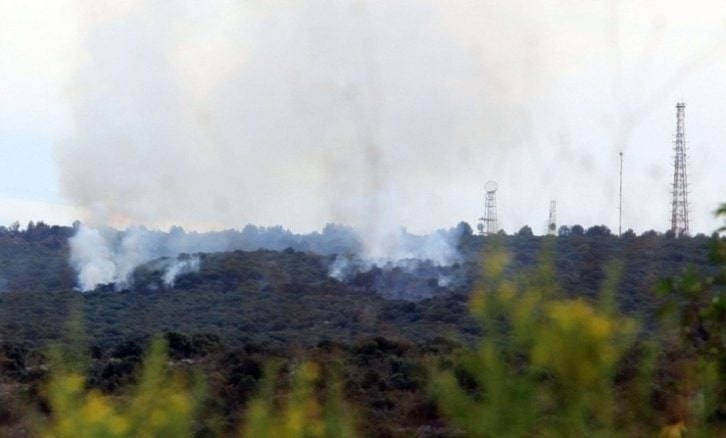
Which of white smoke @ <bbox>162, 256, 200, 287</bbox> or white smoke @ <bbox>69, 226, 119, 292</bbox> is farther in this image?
white smoke @ <bbox>69, 226, 119, 292</bbox>

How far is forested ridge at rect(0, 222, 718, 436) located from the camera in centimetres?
647

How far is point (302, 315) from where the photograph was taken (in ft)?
71.4

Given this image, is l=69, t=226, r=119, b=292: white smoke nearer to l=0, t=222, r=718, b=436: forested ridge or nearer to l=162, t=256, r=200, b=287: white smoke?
l=0, t=222, r=718, b=436: forested ridge

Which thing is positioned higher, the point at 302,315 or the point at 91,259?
the point at 91,259

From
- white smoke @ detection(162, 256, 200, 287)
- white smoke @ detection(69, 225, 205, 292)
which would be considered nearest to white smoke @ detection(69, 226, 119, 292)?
white smoke @ detection(69, 225, 205, 292)

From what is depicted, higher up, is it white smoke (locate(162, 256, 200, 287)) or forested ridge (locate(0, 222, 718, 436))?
white smoke (locate(162, 256, 200, 287))

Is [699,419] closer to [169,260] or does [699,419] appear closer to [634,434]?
[634,434]

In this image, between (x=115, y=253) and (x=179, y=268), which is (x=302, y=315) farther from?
(x=115, y=253)

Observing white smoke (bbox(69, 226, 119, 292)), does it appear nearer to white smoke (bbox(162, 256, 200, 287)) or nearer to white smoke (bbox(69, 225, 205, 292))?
white smoke (bbox(69, 225, 205, 292))

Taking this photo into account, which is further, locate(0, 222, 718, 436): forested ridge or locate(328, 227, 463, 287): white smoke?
locate(328, 227, 463, 287): white smoke

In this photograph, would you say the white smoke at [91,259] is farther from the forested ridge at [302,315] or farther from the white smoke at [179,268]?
the white smoke at [179,268]

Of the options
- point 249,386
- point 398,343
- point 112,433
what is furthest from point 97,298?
point 112,433

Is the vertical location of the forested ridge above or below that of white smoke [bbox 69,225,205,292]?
below

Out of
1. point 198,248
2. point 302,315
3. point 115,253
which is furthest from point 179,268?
→ point 302,315
